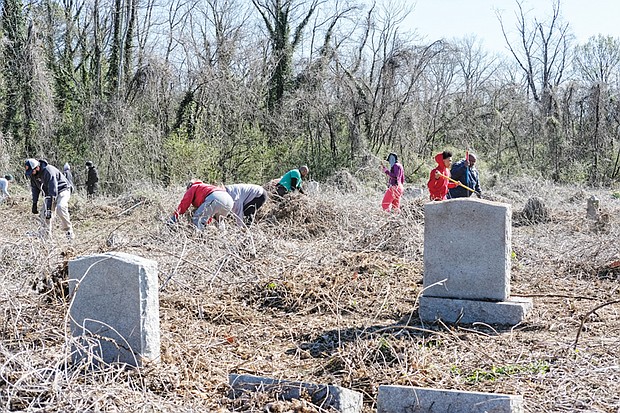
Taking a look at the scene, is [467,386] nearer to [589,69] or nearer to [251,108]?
[251,108]

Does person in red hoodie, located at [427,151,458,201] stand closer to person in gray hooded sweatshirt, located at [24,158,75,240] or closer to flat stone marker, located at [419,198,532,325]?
flat stone marker, located at [419,198,532,325]

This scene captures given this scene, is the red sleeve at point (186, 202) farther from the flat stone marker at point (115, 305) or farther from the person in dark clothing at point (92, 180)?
the person in dark clothing at point (92, 180)

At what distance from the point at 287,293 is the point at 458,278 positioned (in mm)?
1878

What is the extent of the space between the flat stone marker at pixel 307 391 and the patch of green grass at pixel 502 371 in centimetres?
85

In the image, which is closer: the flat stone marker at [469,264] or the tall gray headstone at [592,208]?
the flat stone marker at [469,264]

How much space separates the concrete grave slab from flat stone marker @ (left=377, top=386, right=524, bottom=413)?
230 centimetres

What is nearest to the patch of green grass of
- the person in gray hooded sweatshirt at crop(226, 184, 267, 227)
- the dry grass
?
the dry grass

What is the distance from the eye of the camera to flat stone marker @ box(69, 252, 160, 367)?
4.56 metres

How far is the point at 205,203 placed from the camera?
10.3 m

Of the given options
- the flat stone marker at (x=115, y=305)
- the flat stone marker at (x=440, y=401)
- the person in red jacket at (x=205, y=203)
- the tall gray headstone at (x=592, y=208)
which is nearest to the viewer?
the flat stone marker at (x=440, y=401)

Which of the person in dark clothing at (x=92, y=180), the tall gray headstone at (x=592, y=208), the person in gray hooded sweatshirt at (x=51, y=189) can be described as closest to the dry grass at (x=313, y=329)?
the tall gray headstone at (x=592, y=208)

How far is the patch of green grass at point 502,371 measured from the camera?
4.70 meters

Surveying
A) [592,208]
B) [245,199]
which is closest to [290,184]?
[245,199]

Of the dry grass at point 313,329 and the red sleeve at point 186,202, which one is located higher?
the red sleeve at point 186,202
